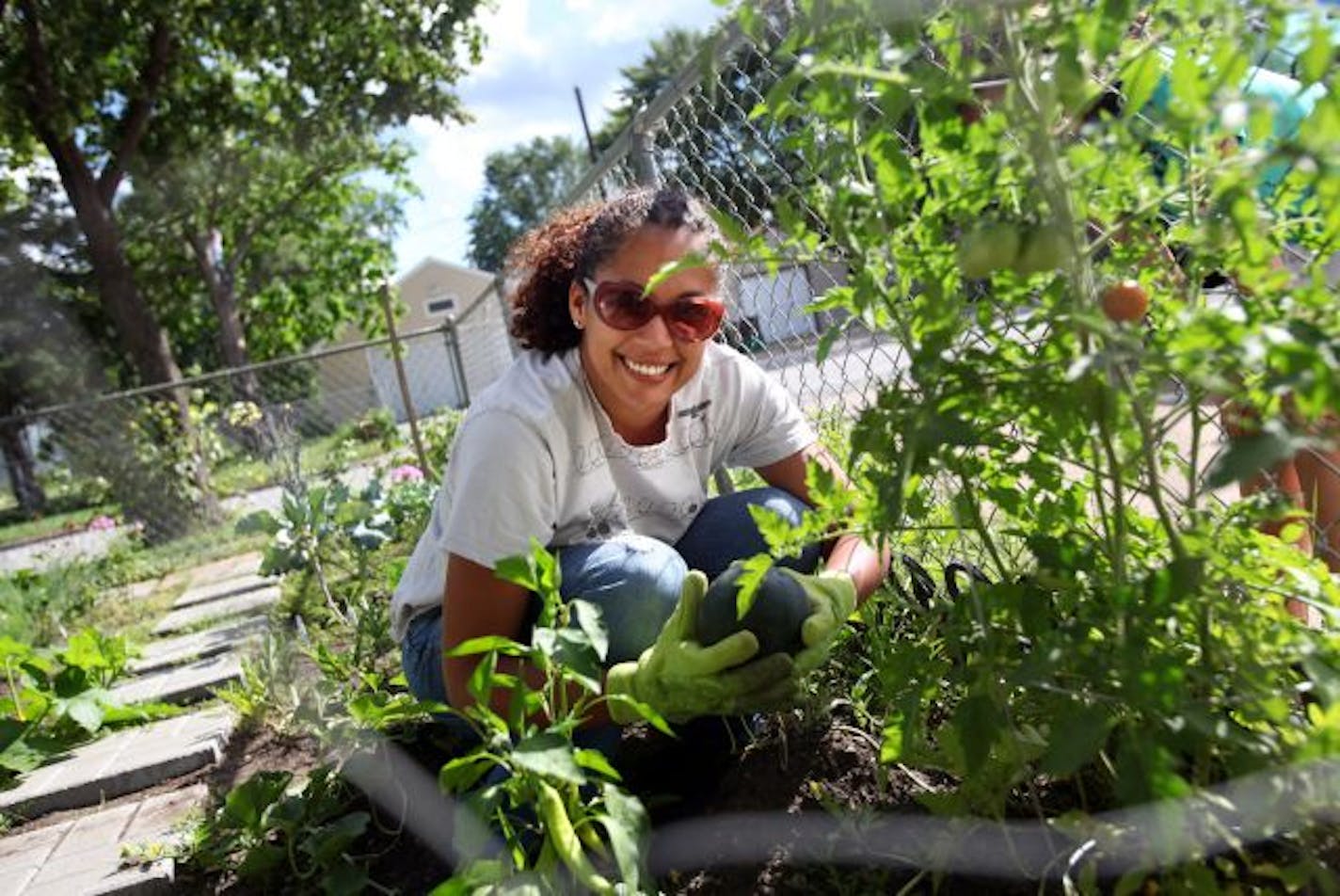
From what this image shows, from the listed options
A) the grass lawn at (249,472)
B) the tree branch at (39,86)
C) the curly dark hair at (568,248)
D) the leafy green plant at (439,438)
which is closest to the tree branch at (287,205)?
the grass lawn at (249,472)

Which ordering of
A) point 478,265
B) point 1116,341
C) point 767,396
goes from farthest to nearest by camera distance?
point 478,265 < point 767,396 < point 1116,341

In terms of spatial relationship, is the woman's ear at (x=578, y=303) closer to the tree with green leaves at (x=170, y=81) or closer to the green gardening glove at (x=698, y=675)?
the green gardening glove at (x=698, y=675)

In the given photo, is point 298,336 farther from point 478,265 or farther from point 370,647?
point 478,265

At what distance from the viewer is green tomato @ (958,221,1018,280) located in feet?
2.61

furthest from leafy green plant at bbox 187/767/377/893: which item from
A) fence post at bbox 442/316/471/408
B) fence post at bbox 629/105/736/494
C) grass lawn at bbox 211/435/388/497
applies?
grass lawn at bbox 211/435/388/497

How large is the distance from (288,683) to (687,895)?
162cm

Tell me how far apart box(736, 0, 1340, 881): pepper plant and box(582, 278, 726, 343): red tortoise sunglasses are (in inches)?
25.3

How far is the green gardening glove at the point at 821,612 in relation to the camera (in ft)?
4.62

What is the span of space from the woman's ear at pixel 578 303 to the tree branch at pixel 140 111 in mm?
9675

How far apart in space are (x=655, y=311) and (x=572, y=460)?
301 mm

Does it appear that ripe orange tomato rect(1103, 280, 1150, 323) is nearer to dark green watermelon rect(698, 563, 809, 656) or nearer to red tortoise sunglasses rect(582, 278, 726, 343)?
dark green watermelon rect(698, 563, 809, 656)

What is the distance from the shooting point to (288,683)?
2.72m

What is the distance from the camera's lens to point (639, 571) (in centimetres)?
171

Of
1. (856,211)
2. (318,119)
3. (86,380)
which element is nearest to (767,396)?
(856,211)
